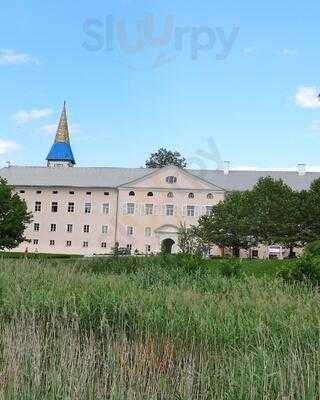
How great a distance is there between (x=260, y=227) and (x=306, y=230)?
407 cm

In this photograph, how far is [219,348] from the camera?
7.25m

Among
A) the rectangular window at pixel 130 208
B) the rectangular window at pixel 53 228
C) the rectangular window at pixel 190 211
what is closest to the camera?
the rectangular window at pixel 190 211

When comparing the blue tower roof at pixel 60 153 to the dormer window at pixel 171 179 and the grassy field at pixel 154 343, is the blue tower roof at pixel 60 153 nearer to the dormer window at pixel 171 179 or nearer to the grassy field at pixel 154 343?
the dormer window at pixel 171 179

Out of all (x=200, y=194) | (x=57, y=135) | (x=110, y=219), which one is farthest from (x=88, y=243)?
(x=57, y=135)

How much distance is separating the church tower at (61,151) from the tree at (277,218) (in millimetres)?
44943

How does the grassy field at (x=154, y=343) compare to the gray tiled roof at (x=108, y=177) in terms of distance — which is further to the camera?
the gray tiled roof at (x=108, y=177)

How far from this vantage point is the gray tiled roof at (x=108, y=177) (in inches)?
3049

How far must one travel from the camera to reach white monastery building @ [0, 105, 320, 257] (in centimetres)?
7462

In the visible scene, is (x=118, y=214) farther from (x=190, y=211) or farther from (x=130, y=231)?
(x=190, y=211)

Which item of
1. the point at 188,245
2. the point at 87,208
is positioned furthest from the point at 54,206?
the point at 188,245

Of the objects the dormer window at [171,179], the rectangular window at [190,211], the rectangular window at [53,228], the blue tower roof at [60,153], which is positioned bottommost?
the rectangular window at [53,228]

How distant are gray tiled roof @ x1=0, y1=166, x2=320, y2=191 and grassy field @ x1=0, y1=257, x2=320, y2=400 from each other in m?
66.5

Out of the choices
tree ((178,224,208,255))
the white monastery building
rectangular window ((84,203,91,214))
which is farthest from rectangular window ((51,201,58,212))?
tree ((178,224,208,255))

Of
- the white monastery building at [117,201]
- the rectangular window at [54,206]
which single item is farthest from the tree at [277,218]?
the rectangular window at [54,206]
